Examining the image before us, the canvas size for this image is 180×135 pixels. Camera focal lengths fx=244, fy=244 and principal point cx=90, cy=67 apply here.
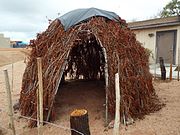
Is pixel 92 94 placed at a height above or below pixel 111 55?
below

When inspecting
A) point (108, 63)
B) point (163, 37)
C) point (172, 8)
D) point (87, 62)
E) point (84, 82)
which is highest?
point (172, 8)

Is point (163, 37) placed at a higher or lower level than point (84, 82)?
higher

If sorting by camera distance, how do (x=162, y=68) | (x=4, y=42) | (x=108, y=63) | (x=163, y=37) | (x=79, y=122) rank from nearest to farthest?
(x=79, y=122), (x=108, y=63), (x=162, y=68), (x=163, y=37), (x=4, y=42)

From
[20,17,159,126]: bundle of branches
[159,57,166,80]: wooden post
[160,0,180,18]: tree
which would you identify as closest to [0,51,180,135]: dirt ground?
[20,17,159,126]: bundle of branches

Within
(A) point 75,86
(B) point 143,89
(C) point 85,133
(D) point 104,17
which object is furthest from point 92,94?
(C) point 85,133

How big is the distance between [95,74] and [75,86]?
156 centimetres

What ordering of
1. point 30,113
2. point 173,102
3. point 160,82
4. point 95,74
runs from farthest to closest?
Result: point 160,82 → point 95,74 → point 173,102 → point 30,113

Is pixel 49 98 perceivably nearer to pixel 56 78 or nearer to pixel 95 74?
pixel 56 78

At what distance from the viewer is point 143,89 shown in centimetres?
635

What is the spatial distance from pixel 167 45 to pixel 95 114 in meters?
9.81

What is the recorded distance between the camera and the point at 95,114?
6.25 m

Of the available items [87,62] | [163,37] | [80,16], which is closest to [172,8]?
[163,37]

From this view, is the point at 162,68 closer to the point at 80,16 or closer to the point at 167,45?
the point at 167,45

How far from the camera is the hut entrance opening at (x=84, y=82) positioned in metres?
6.55
